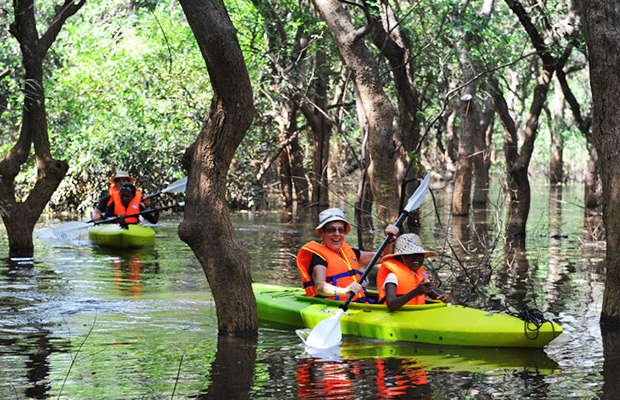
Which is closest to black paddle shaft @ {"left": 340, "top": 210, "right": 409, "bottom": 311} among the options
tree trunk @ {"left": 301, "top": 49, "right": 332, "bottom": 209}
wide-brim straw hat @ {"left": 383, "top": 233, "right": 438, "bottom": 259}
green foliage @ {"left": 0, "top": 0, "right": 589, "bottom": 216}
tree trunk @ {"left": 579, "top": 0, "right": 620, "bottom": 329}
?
wide-brim straw hat @ {"left": 383, "top": 233, "right": 438, "bottom": 259}

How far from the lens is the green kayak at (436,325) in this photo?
7141mm

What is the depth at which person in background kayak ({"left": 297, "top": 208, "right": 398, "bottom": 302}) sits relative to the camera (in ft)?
26.1

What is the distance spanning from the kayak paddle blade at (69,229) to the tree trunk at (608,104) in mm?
10337

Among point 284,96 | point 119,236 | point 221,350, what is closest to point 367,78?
point 221,350

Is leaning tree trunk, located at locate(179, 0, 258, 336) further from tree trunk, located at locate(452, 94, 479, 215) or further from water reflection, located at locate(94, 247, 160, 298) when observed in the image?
tree trunk, located at locate(452, 94, 479, 215)

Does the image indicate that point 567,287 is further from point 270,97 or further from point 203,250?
point 270,97

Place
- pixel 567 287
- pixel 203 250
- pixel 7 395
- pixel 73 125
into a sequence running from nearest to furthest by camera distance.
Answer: pixel 7 395 → pixel 203 250 → pixel 567 287 → pixel 73 125

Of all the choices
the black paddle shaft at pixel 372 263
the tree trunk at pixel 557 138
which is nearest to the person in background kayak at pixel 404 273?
the black paddle shaft at pixel 372 263

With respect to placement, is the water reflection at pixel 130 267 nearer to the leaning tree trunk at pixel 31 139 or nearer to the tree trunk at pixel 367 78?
the leaning tree trunk at pixel 31 139

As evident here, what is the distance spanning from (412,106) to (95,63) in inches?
483

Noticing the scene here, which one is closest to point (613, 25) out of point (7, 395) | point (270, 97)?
point (7, 395)

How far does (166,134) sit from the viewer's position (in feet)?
72.3

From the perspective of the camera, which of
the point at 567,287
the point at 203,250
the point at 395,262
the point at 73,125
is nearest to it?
the point at 203,250

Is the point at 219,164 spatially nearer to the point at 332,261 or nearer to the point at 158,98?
the point at 332,261
